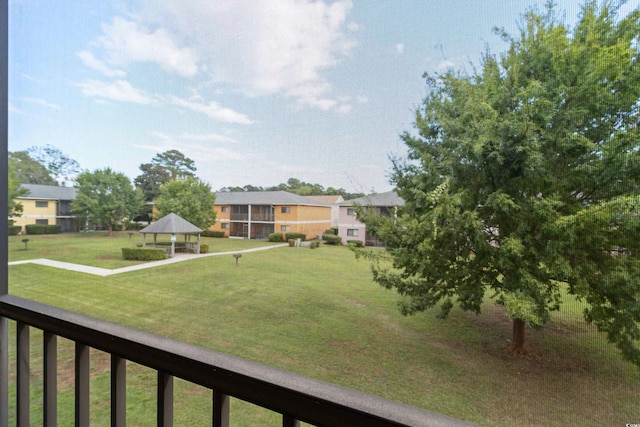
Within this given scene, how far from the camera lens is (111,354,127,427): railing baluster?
0.68 m

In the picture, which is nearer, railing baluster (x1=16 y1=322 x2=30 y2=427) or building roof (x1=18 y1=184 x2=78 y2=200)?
railing baluster (x1=16 y1=322 x2=30 y2=427)

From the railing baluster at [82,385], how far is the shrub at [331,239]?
79 centimetres

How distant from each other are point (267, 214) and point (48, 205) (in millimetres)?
944

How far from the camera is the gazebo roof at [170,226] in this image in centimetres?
115

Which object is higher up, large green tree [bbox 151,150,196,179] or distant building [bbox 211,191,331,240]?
large green tree [bbox 151,150,196,179]

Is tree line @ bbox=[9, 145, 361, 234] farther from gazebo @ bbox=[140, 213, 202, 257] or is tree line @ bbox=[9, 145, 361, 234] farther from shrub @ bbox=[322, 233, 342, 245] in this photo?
shrub @ bbox=[322, 233, 342, 245]

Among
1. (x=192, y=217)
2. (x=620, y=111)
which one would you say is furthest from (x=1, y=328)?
(x=620, y=111)

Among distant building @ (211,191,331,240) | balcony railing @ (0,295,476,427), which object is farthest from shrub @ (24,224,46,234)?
distant building @ (211,191,331,240)

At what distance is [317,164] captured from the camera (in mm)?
945

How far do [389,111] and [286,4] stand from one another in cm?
45

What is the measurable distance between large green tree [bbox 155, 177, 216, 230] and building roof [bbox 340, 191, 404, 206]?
20.7 inches

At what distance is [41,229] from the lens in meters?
1.26

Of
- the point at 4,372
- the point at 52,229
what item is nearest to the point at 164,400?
the point at 4,372

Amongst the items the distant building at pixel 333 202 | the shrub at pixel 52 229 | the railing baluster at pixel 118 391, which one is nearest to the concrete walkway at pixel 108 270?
the shrub at pixel 52 229
